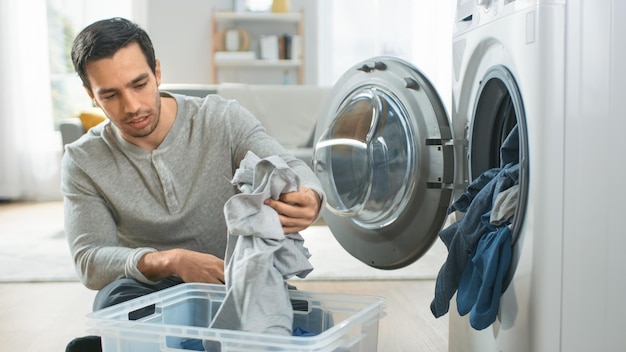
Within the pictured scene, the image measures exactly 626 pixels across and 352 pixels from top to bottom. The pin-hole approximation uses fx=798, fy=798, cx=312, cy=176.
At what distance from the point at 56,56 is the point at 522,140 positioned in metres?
4.84

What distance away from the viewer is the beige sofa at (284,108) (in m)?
4.14

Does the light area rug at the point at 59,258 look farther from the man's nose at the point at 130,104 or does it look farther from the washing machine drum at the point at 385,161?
the man's nose at the point at 130,104

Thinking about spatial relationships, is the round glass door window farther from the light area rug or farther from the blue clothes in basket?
the light area rug

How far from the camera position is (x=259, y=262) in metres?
1.15

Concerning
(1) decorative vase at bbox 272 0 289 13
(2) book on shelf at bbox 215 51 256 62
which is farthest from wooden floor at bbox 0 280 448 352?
(1) decorative vase at bbox 272 0 289 13

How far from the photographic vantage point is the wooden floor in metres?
1.93

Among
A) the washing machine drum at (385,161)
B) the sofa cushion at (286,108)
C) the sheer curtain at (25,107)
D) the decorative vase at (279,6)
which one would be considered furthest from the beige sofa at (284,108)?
the washing machine drum at (385,161)

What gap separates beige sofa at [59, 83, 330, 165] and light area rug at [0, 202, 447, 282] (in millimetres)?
525

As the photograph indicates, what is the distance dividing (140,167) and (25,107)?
13.1 ft

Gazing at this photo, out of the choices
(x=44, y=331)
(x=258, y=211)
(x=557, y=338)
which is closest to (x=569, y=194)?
(x=557, y=338)

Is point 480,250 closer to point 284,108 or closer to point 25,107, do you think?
point 284,108

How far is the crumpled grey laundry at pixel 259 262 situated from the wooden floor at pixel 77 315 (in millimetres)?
734

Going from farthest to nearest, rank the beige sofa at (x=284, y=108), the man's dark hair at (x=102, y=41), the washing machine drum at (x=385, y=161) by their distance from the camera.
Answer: the beige sofa at (x=284, y=108), the washing machine drum at (x=385, y=161), the man's dark hair at (x=102, y=41)

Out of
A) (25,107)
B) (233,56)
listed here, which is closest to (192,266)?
(25,107)
